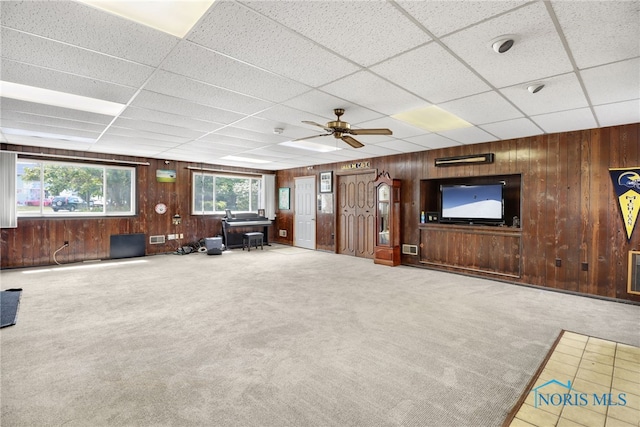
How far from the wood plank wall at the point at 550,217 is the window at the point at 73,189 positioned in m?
0.31

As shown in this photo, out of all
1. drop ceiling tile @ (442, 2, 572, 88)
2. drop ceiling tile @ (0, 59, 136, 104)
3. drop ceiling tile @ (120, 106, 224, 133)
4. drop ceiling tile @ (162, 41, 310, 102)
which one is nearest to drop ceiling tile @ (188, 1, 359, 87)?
drop ceiling tile @ (162, 41, 310, 102)

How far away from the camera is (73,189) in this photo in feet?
22.2

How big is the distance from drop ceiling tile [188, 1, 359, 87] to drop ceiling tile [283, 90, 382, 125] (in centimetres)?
47

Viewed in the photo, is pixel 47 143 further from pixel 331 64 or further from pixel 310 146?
pixel 331 64

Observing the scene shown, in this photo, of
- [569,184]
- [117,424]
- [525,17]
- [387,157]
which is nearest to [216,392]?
[117,424]

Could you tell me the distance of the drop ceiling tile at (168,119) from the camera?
12.8ft

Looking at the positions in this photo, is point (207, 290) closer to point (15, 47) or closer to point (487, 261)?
point (15, 47)

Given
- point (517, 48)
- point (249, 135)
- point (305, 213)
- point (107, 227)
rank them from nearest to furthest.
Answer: point (517, 48) < point (249, 135) < point (107, 227) < point (305, 213)

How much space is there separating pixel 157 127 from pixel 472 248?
5847 millimetres

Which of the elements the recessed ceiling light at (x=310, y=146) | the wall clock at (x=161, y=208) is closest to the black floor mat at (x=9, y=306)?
the wall clock at (x=161, y=208)

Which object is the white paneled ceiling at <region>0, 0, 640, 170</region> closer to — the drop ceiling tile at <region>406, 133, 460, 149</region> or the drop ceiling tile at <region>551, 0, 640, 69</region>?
the drop ceiling tile at <region>551, 0, 640, 69</region>

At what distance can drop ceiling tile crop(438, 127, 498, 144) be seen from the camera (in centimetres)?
475

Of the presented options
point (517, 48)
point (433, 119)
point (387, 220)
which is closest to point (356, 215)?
point (387, 220)

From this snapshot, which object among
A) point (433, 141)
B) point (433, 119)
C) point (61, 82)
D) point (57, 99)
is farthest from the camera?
point (433, 141)
